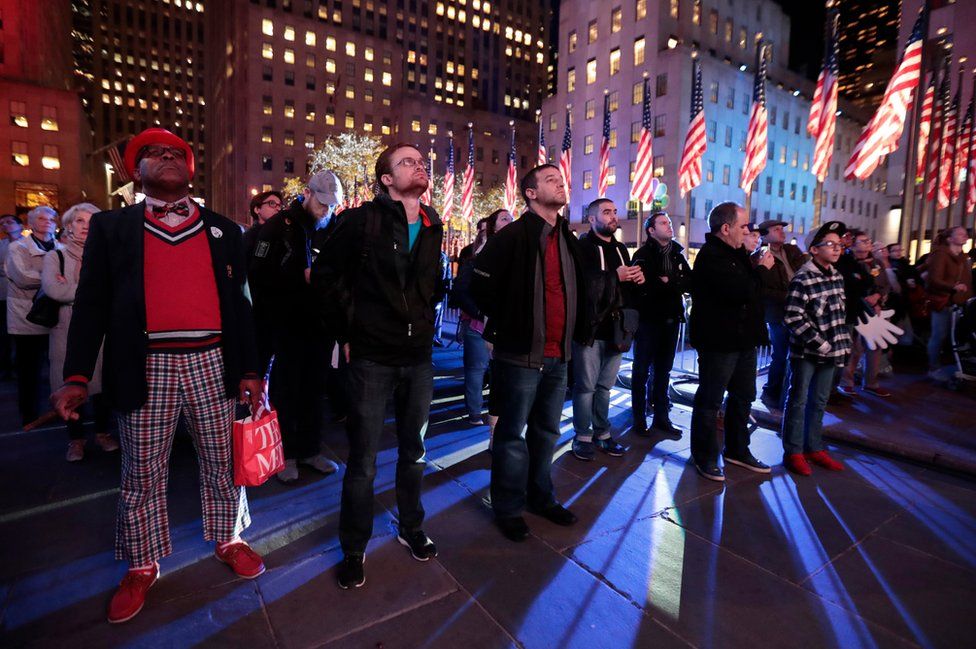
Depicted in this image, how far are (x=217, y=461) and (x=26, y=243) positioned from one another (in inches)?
169

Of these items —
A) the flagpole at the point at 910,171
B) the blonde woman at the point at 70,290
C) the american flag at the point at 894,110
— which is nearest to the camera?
the blonde woman at the point at 70,290

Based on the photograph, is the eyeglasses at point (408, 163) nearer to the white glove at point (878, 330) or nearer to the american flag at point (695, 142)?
the white glove at point (878, 330)

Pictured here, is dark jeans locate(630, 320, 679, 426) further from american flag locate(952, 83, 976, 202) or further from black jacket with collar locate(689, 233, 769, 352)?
american flag locate(952, 83, 976, 202)

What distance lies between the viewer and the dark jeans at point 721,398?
4762mm

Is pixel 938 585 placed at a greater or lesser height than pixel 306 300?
lesser

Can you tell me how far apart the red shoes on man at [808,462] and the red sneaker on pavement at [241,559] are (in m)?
4.68

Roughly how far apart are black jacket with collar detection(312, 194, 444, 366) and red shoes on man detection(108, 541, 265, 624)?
141 centimetres

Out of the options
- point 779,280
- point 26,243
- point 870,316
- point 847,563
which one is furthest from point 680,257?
point 26,243

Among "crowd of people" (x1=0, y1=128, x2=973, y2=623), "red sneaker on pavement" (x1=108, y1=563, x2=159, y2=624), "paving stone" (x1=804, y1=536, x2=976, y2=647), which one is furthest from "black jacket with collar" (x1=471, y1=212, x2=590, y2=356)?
"red sneaker on pavement" (x1=108, y1=563, x2=159, y2=624)

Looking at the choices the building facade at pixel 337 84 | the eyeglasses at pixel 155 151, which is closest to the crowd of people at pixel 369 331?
the eyeglasses at pixel 155 151

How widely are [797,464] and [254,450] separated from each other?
4766 millimetres

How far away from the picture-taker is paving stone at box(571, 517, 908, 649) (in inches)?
104

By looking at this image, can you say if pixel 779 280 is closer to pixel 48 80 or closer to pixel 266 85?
pixel 48 80

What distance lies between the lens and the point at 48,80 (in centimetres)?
4491
